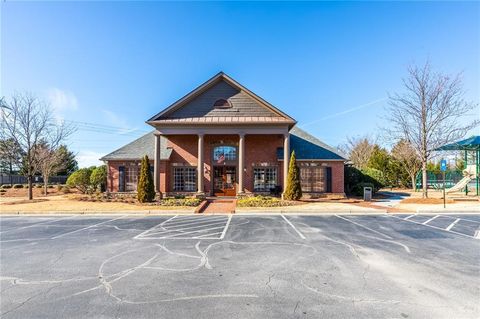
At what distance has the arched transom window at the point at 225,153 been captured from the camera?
854 inches

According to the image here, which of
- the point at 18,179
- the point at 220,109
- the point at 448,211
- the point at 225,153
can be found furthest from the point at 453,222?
the point at 18,179

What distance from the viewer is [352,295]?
440 centimetres

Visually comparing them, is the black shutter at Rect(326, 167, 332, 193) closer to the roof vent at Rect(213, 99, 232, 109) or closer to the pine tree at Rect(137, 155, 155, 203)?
the roof vent at Rect(213, 99, 232, 109)

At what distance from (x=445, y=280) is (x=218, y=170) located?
17901 mm

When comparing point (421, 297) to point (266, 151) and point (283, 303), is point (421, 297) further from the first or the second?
point (266, 151)

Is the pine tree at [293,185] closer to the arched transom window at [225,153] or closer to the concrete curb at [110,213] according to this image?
the arched transom window at [225,153]

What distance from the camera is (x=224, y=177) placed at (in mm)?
21719

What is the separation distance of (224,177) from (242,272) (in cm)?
1634

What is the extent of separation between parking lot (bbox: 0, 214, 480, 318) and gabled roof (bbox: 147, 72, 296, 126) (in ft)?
36.9

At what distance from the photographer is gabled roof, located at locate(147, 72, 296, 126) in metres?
19.7

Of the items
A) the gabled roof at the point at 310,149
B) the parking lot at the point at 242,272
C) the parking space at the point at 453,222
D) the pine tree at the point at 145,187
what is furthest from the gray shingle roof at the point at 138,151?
the parking space at the point at 453,222

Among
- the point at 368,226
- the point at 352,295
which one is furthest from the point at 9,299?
the point at 368,226

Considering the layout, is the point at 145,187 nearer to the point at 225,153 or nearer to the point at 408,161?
the point at 225,153

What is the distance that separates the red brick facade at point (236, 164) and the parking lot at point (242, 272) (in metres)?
11.1
